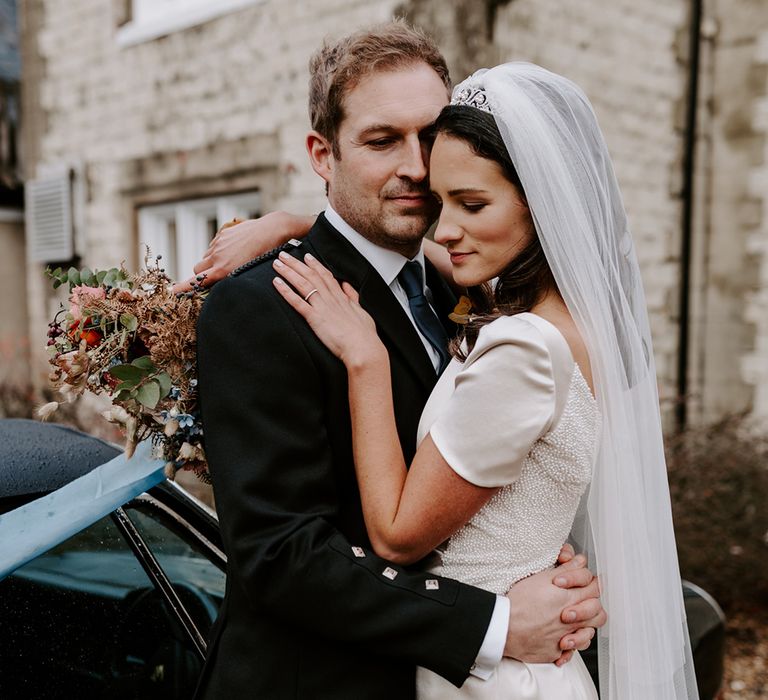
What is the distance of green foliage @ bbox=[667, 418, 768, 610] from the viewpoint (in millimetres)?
4988

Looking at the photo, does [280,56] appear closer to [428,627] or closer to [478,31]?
[478,31]

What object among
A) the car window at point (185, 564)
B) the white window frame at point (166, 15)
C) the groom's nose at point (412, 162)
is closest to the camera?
the groom's nose at point (412, 162)

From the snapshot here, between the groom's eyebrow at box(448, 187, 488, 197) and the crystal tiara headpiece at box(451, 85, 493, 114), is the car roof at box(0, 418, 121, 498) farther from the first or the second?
the crystal tiara headpiece at box(451, 85, 493, 114)

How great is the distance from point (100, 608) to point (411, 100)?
144cm

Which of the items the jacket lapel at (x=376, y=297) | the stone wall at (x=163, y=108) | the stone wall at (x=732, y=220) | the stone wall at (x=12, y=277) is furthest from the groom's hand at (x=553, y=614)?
the stone wall at (x=12, y=277)

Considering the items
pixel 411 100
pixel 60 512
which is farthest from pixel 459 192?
pixel 60 512

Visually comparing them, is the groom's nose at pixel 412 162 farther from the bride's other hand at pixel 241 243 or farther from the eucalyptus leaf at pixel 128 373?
the eucalyptus leaf at pixel 128 373

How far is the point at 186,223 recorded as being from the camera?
7.38 meters

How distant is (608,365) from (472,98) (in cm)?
61

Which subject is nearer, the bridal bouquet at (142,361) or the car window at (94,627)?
the bridal bouquet at (142,361)

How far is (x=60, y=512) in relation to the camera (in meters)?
1.75

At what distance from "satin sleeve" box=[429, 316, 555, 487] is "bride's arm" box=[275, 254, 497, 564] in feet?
0.14

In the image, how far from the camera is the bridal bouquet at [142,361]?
5.53ft

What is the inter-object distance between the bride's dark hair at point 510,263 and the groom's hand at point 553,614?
0.48 meters
